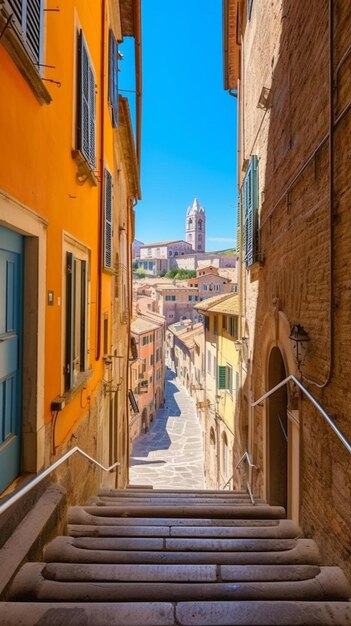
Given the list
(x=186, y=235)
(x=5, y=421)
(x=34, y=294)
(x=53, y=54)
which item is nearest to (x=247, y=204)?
(x=53, y=54)

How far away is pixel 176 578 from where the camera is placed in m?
2.75

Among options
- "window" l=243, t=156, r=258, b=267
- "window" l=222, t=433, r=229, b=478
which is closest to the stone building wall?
"window" l=243, t=156, r=258, b=267

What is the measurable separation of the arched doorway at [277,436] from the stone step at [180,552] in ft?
11.5

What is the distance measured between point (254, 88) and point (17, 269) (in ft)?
26.4

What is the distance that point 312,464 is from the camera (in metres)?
4.43

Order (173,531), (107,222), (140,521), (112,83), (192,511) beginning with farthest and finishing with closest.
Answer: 1. (112,83)
2. (107,222)
3. (192,511)
4. (140,521)
5. (173,531)

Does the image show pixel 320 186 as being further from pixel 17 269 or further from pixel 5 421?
pixel 5 421

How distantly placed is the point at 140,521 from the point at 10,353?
7.24ft

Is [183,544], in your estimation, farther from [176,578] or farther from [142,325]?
[142,325]

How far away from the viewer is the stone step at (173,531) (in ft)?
12.2

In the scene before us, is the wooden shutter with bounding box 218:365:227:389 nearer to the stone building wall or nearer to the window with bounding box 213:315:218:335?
the window with bounding box 213:315:218:335

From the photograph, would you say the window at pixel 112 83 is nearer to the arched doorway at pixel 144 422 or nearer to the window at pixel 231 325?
the window at pixel 231 325

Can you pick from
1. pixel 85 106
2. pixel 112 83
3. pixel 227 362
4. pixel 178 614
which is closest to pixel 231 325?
pixel 227 362

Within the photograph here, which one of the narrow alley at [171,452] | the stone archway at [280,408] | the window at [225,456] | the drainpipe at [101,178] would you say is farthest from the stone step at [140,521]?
the narrow alley at [171,452]
